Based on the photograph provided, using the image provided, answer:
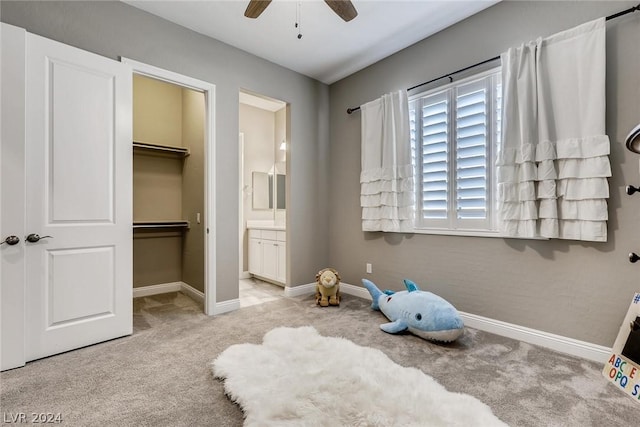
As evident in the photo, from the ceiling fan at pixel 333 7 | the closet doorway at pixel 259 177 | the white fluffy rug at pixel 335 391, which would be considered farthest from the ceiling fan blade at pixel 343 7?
the closet doorway at pixel 259 177

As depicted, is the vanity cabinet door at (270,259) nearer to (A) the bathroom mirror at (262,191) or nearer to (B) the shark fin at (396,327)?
(A) the bathroom mirror at (262,191)

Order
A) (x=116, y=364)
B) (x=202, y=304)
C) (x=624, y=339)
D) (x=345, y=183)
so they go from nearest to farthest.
Result: (x=624, y=339), (x=116, y=364), (x=202, y=304), (x=345, y=183)

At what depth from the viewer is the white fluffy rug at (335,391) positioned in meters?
1.42

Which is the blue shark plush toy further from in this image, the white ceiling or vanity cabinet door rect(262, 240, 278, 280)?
the white ceiling

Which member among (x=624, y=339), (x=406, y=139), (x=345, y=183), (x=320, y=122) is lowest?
(x=624, y=339)

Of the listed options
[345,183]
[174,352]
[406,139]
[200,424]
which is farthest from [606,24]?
[174,352]

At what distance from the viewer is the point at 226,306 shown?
3203mm

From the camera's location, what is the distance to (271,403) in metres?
1.50

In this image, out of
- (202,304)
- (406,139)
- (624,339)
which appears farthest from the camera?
(202,304)

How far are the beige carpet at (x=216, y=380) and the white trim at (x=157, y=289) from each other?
1128 mm

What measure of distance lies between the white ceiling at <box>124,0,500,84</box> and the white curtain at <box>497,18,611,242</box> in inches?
31.5

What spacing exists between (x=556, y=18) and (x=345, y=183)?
2520 mm

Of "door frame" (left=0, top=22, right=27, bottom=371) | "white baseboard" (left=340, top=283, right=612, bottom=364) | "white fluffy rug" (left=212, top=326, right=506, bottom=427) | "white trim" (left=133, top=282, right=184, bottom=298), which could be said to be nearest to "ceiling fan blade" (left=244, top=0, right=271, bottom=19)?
"door frame" (left=0, top=22, right=27, bottom=371)

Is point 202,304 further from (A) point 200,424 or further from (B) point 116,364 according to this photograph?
(A) point 200,424
